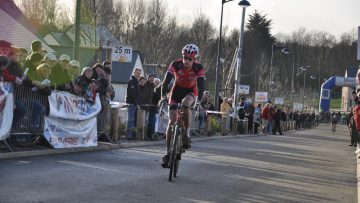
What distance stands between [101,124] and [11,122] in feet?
13.1

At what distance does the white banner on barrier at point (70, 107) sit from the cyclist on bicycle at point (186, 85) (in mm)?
3526

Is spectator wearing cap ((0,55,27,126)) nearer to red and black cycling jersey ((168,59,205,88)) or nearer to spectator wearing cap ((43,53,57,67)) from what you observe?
spectator wearing cap ((43,53,57,67))

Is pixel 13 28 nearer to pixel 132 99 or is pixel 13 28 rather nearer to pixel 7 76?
pixel 132 99

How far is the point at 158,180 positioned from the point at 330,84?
81656 mm

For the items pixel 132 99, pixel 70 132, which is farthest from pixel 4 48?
pixel 132 99

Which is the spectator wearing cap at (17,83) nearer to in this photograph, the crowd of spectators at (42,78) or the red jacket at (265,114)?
the crowd of spectators at (42,78)

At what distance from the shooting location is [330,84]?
8744cm

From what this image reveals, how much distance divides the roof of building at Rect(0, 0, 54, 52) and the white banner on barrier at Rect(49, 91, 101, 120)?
11.7 m

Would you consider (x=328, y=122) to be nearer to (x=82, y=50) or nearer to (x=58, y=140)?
(x=82, y=50)

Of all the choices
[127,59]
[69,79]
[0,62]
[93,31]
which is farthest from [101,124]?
[93,31]

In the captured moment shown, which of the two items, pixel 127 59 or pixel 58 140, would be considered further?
pixel 127 59

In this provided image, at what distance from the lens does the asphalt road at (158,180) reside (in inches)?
302

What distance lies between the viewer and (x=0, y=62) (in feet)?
36.5

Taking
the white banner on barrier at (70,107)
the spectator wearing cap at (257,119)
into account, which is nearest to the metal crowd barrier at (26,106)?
the white banner on barrier at (70,107)
